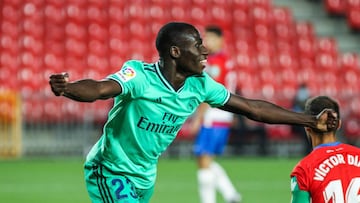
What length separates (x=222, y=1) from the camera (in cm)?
2128

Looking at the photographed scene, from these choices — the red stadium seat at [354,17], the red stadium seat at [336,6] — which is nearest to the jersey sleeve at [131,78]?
the red stadium seat at [354,17]

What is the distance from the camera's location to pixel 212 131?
1045cm

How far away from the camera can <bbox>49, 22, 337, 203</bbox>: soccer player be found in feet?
17.6

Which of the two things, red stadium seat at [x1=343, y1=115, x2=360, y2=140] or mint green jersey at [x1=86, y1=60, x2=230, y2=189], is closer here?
mint green jersey at [x1=86, y1=60, x2=230, y2=189]

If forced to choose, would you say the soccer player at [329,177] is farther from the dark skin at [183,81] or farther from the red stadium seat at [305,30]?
the red stadium seat at [305,30]

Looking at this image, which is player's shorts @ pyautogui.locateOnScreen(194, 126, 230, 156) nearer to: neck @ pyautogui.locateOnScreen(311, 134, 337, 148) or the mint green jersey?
the mint green jersey

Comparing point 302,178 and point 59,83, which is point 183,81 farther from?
point 59,83

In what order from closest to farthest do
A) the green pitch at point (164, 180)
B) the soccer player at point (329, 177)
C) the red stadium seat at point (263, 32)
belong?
1. the soccer player at point (329, 177)
2. the green pitch at point (164, 180)
3. the red stadium seat at point (263, 32)

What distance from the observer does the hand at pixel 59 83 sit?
14.8ft

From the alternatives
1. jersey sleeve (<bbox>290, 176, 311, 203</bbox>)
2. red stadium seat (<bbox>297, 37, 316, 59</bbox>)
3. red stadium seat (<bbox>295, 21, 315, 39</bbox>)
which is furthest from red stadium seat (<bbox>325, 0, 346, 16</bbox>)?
jersey sleeve (<bbox>290, 176, 311, 203</bbox>)

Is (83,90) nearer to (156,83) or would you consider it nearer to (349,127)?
(156,83)

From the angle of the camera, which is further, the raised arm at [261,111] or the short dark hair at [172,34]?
the raised arm at [261,111]

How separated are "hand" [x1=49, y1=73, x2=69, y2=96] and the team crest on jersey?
628 mm

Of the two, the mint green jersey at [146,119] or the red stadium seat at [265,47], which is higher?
the red stadium seat at [265,47]
